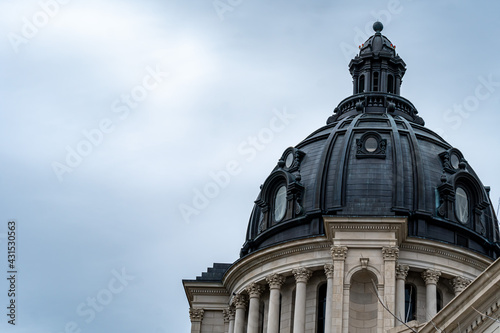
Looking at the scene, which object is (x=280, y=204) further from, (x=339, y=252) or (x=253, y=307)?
(x=339, y=252)

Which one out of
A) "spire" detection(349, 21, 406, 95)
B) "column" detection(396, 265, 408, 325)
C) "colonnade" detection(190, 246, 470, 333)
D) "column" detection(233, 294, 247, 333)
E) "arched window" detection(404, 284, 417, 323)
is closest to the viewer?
"colonnade" detection(190, 246, 470, 333)

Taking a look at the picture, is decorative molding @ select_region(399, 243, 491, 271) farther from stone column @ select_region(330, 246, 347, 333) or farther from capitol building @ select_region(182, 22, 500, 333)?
stone column @ select_region(330, 246, 347, 333)

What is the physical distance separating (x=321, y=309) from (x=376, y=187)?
603 cm

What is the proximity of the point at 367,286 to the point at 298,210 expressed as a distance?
5.71 meters

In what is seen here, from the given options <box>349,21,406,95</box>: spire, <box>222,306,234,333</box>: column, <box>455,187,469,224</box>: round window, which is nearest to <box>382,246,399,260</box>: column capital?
<box>455,187,469,224</box>: round window

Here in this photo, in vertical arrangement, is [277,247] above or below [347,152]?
below

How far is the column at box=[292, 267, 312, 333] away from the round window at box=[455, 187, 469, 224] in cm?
749

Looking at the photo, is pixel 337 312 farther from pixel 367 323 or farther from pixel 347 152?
pixel 347 152

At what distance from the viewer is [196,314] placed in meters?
54.2

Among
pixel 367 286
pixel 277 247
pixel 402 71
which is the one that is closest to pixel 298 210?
pixel 277 247

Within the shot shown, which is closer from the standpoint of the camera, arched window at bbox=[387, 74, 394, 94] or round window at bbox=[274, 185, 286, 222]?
round window at bbox=[274, 185, 286, 222]

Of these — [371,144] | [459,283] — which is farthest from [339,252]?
[371,144]

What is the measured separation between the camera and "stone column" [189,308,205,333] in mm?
54062

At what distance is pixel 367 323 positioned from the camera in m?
47.3
